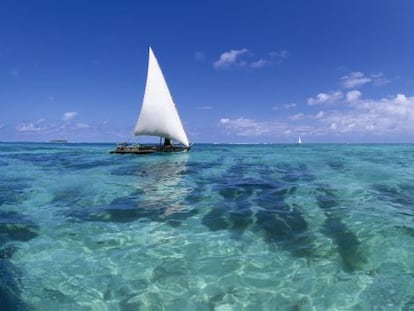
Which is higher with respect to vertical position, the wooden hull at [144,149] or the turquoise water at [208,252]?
the wooden hull at [144,149]

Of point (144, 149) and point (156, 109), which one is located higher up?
point (156, 109)

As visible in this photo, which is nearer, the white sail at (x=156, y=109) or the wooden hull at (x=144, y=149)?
the white sail at (x=156, y=109)

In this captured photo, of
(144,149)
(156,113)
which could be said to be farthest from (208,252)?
(144,149)

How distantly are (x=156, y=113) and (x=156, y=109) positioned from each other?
49cm

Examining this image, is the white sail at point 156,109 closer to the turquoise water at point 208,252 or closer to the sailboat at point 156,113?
the sailboat at point 156,113

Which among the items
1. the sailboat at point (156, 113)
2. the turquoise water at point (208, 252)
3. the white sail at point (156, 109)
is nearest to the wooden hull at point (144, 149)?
the sailboat at point (156, 113)

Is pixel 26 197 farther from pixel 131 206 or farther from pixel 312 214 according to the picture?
pixel 312 214

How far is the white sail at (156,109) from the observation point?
42.0 metres

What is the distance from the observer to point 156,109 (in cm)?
4197

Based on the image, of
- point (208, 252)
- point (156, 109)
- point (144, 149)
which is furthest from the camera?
point (144, 149)

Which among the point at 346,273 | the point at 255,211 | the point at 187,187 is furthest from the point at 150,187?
the point at 346,273

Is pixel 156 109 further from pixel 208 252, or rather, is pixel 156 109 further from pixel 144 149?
pixel 208 252

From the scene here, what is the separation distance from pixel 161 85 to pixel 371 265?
3799 centimetres

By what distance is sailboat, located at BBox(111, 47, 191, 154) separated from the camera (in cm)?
4197
